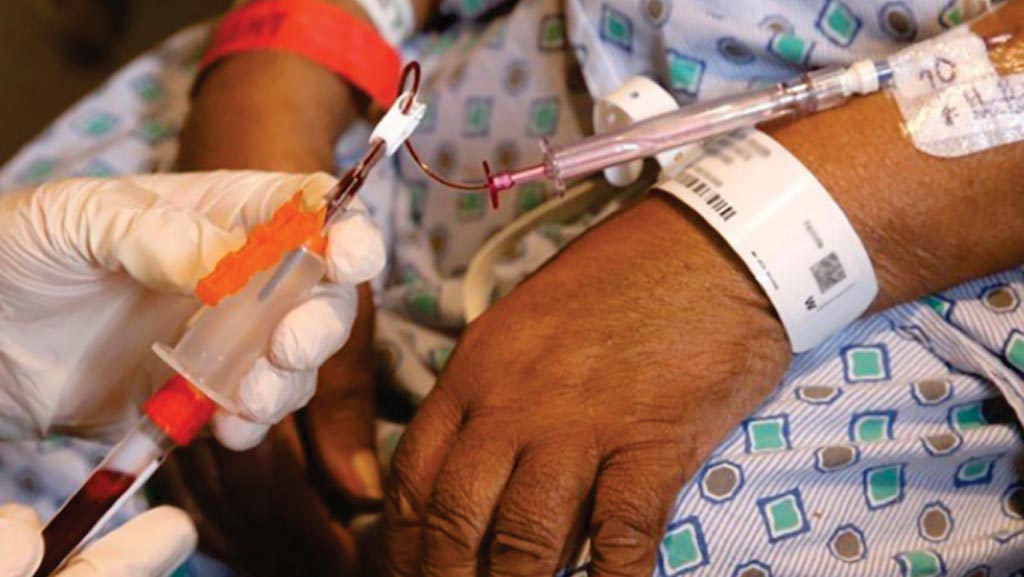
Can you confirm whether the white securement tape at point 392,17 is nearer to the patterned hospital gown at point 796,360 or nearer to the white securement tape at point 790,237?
the patterned hospital gown at point 796,360

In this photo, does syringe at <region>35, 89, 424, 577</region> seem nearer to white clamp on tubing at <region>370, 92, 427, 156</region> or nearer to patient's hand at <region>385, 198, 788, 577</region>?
white clamp on tubing at <region>370, 92, 427, 156</region>

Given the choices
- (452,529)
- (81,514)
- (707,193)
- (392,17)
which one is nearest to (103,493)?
(81,514)

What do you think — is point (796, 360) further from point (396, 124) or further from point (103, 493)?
point (103, 493)

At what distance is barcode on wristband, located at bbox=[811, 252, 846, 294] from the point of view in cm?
76

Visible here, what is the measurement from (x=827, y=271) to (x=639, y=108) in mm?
190

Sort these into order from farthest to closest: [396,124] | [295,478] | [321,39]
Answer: [321,39] < [295,478] < [396,124]

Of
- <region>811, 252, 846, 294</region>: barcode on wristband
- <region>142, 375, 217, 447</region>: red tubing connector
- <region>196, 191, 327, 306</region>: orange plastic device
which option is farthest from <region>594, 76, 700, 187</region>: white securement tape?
<region>142, 375, 217, 447</region>: red tubing connector

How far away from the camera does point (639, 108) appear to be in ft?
2.77

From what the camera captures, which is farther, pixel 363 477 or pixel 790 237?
pixel 363 477

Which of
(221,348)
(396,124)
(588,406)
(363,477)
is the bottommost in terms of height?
(363,477)

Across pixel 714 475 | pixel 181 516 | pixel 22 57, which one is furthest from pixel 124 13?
pixel 714 475

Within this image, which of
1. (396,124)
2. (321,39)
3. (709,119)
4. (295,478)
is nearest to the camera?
(396,124)

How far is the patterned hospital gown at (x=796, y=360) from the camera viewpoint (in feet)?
Result: 2.53

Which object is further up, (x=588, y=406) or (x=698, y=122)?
(x=698, y=122)
